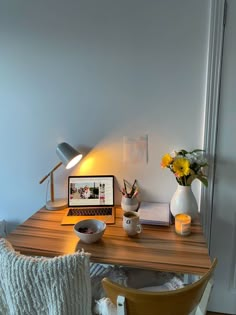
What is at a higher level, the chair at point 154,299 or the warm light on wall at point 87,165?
the warm light on wall at point 87,165

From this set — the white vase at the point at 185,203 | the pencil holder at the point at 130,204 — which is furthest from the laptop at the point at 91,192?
the white vase at the point at 185,203

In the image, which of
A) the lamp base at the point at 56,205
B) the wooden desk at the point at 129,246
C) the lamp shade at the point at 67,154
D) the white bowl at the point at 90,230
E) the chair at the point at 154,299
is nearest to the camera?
the chair at the point at 154,299

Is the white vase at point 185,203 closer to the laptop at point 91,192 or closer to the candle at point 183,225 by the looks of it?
the candle at point 183,225

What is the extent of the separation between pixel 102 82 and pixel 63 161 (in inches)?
19.7

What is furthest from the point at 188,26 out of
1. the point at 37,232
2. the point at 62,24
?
the point at 37,232

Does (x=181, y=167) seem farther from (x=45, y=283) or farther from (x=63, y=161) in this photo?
(x=45, y=283)

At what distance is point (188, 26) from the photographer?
1444 millimetres

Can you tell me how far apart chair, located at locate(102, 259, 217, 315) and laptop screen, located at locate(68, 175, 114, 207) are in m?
0.76

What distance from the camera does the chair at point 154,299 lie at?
883mm

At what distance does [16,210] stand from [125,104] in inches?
40.2

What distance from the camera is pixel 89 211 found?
161cm

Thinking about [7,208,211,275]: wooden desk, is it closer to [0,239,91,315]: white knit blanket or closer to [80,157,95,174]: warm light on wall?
[0,239,91,315]: white knit blanket

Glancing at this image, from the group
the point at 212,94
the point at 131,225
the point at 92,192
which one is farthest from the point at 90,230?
the point at 212,94

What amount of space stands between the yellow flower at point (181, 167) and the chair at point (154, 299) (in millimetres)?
558
